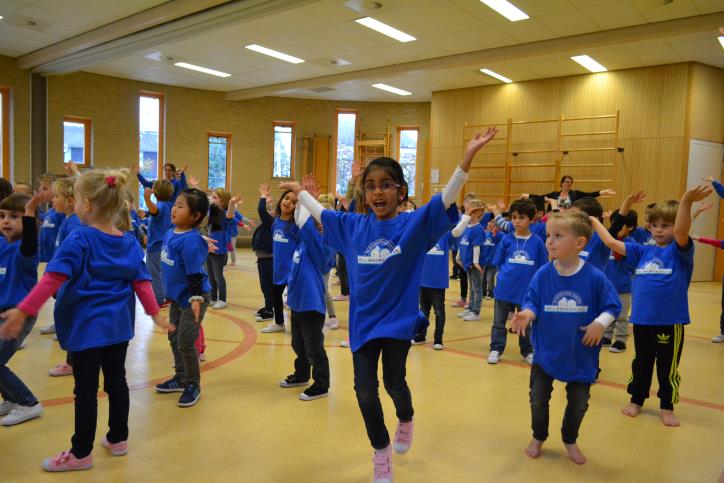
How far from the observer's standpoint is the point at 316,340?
3828mm

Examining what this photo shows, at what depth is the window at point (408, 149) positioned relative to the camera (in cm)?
1747

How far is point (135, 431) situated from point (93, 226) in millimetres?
1255

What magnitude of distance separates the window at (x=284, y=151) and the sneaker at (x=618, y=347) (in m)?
13.3

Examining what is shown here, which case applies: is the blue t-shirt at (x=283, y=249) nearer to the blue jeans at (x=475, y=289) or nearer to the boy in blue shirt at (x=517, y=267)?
the boy in blue shirt at (x=517, y=267)

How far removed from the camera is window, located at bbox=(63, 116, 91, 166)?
Answer: 1448cm

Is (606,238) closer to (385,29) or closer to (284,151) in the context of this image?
(385,29)

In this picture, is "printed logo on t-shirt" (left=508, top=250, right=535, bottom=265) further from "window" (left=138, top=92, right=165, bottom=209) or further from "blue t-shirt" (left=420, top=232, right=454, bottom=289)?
"window" (left=138, top=92, right=165, bottom=209)

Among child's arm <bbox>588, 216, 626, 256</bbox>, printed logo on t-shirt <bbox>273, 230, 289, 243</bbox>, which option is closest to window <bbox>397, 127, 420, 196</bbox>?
printed logo on t-shirt <bbox>273, 230, 289, 243</bbox>


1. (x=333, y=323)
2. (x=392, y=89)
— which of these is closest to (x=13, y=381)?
(x=333, y=323)

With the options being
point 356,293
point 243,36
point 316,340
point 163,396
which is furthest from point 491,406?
point 243,36

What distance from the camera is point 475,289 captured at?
7.12m

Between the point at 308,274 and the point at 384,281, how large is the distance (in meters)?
1.51

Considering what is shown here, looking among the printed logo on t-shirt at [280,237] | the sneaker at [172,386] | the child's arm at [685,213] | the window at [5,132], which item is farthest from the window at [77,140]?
the child's arm at [685,213]

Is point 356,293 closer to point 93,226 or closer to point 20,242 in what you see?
point 93,226
